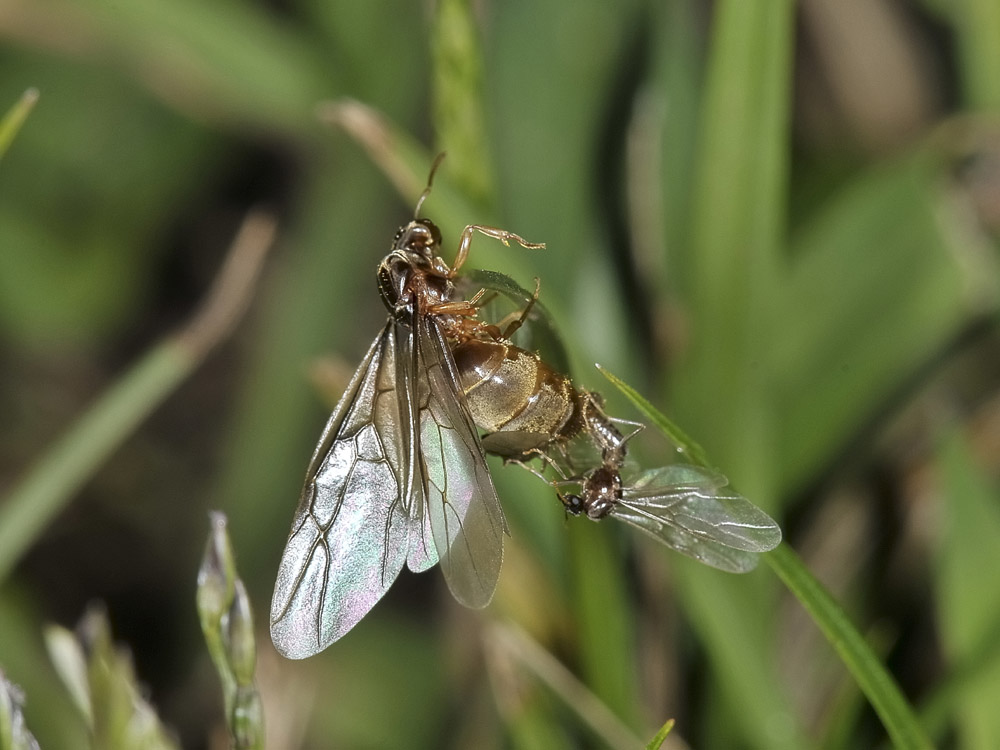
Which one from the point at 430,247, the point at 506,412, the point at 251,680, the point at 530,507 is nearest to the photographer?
the point at 251,680

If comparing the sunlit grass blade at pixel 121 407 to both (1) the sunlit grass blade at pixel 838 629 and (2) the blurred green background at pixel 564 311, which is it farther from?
(1) the sunlit grass blade at pixel 838 629

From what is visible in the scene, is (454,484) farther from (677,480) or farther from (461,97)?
(461,97)

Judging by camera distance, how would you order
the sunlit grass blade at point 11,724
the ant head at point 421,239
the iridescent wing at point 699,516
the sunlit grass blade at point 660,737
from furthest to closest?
1. the ant head at point 421,239
2. the iridescent wing at point 699,516
3. the sunlit grass blade at point 11,724
4. the sunlit grass blade at point 660,737

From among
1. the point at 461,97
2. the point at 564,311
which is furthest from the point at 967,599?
the point at 461,97

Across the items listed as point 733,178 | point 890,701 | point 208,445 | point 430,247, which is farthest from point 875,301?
point 208,445

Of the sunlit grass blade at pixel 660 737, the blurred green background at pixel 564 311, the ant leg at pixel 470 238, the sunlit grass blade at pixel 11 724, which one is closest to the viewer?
the sunlit grass blade at pixel 660 737

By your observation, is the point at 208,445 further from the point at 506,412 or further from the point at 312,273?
the point at 506,412

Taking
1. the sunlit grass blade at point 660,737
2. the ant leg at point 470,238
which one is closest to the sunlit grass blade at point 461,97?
the ant leg at point 470,238

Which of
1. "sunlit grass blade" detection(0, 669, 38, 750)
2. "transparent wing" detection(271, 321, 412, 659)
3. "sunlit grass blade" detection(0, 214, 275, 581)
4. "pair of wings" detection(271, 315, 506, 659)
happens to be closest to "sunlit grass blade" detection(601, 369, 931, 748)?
"pair of wings" detection(271, 315, 506, 659)

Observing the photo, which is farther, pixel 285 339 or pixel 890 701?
pixel 285 339
